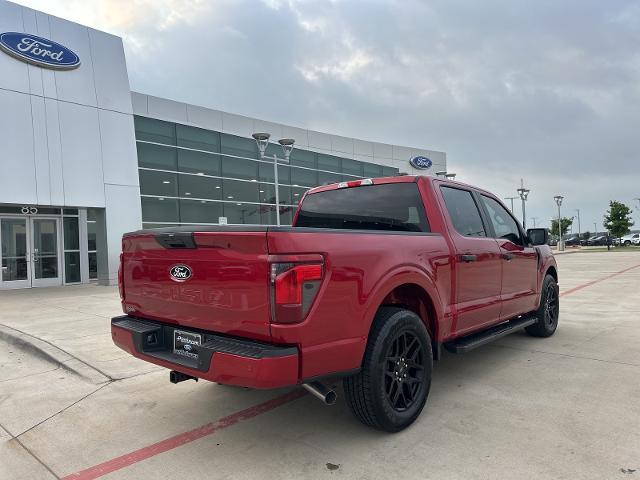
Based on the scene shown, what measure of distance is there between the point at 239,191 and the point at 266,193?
1.71 metres

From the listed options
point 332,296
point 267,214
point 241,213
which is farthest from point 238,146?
point 332,296

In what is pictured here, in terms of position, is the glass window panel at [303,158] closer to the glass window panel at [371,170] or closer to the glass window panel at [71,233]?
the glass window panel at [371,170]

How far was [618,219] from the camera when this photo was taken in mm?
44625

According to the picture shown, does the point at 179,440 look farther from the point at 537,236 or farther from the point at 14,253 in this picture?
the point at 14,253

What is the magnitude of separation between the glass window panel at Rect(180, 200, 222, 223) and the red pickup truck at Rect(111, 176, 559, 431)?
15567 mm

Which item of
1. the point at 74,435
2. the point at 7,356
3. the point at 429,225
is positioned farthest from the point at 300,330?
the point at 7,356

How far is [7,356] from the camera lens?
5797mm

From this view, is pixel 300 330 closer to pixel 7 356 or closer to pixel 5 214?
pixel 7 356

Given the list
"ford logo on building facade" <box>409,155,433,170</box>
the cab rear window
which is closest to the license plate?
the cab rear window

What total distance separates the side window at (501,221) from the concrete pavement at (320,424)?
1.34 metres

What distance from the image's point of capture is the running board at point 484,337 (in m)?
3.93

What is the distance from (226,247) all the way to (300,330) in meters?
0.68

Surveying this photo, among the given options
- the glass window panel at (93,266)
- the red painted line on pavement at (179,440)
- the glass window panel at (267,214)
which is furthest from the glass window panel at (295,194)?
the red painted line on pavement at (179,440)

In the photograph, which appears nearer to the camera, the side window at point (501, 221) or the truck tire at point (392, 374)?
the truck tire at point (392, 374)
